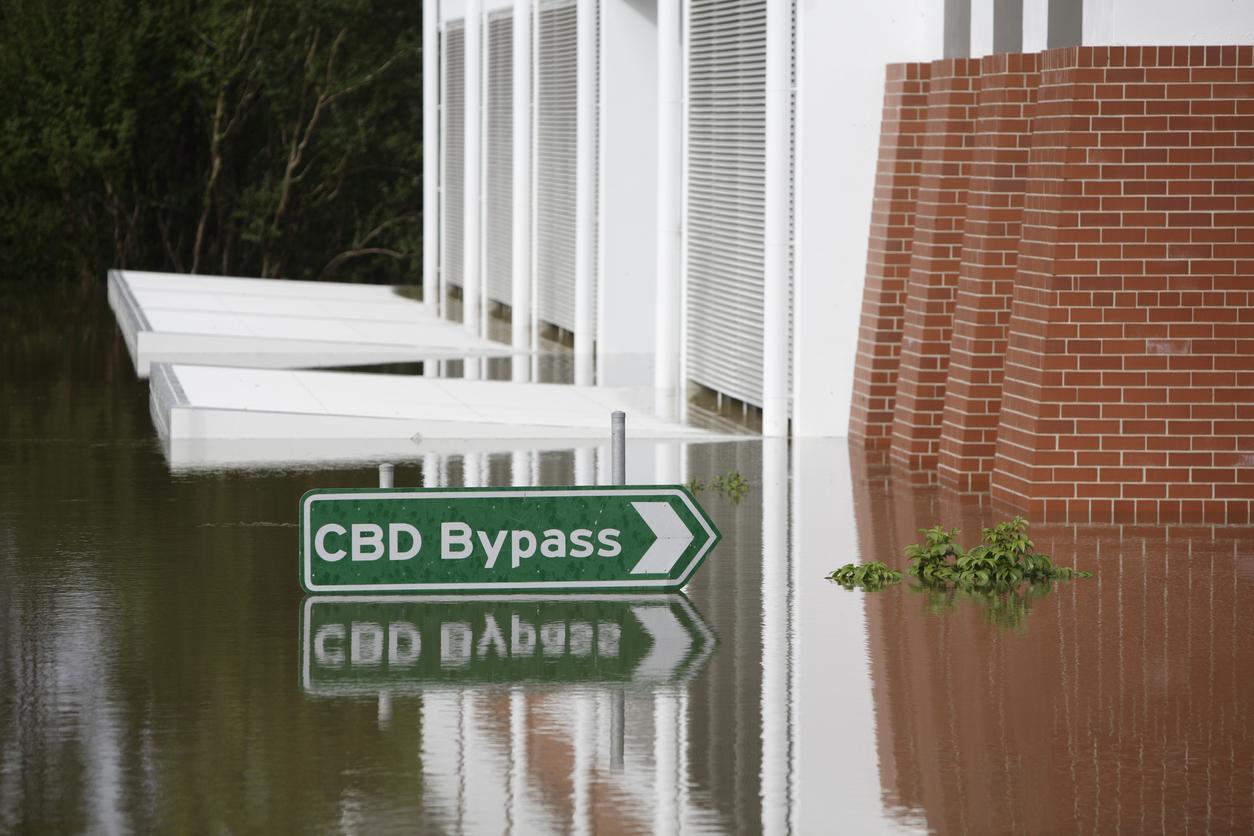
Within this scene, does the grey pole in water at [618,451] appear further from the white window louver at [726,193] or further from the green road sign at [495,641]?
the white window louver at [726,193]

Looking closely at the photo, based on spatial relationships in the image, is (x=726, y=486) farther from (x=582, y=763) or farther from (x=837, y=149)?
(x=582, y=763)

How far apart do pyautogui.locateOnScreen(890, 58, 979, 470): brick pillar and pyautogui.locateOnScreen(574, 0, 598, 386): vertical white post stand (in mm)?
7552

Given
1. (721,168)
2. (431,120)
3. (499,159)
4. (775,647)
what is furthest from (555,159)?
(775,647)

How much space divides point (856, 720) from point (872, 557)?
3.58m

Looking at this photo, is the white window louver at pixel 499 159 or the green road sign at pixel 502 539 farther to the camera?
the white window louver at pixel 499 159

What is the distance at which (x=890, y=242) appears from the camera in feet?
53.1

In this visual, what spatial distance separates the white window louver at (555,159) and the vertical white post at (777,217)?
8.29 metres

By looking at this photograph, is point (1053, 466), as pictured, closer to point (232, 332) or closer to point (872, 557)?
point (872, 557)

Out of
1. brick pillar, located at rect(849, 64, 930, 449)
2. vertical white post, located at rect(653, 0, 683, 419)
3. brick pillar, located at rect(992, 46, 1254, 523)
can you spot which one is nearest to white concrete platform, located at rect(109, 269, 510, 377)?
vertical white post, located at rect(653, 0, 683, 419)

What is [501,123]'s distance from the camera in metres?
29.5

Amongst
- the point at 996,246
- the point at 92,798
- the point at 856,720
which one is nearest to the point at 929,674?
the point at 856,720

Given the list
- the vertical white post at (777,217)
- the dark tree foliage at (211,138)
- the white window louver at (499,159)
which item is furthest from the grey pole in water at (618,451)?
the dark tree foliage at (211,138)

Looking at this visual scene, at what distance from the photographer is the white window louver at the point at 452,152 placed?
107 ft

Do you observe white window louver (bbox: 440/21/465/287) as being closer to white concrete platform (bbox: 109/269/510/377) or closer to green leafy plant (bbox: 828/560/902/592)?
white concrete platform (bbox: 109/269/510/377)
